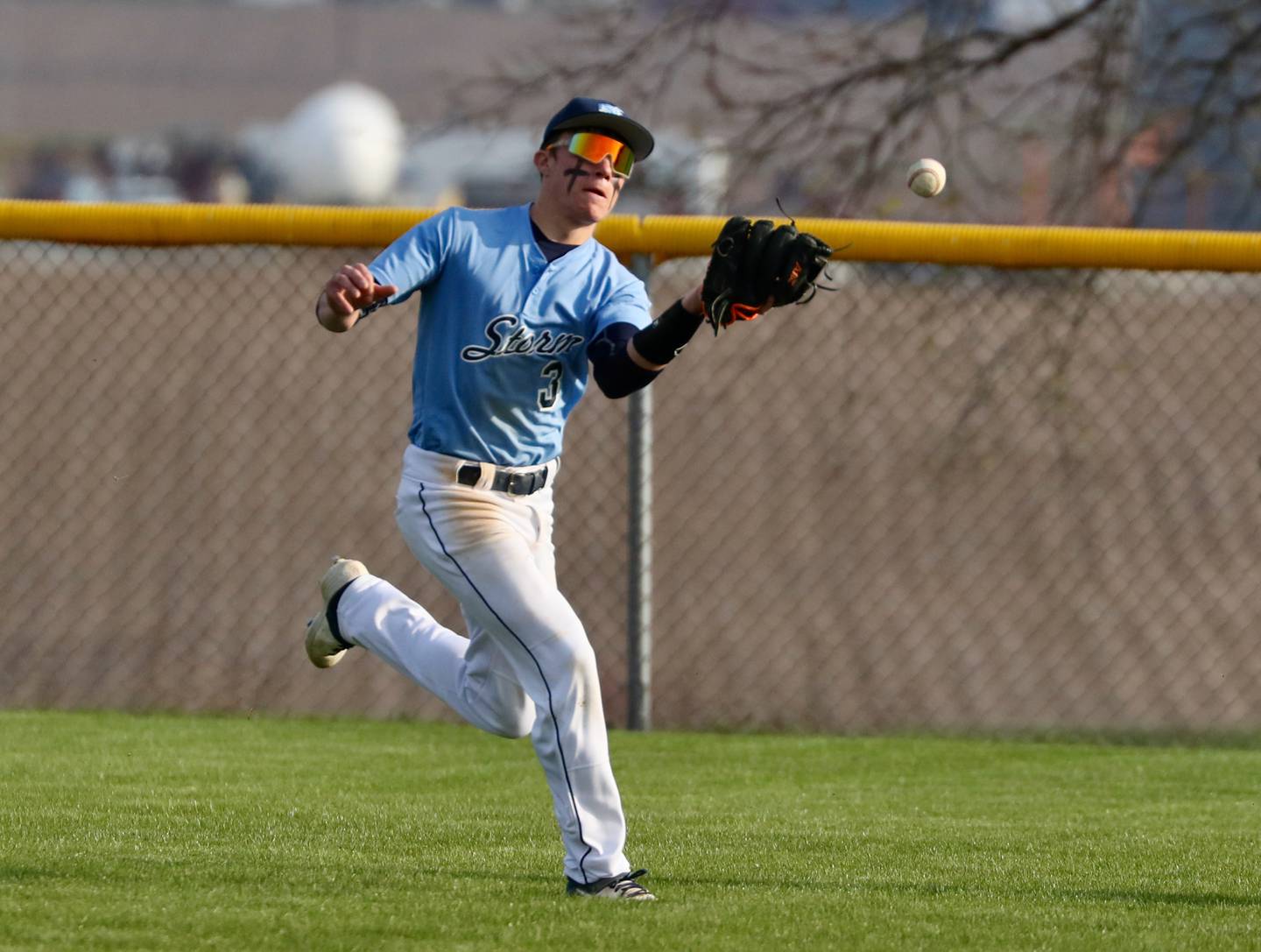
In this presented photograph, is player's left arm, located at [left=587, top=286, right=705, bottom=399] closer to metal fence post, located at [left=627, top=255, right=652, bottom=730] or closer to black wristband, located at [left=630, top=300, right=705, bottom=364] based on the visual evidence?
black wristband, located at [left=630, top=300, right=705, bottom=364]

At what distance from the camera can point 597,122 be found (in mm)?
4082

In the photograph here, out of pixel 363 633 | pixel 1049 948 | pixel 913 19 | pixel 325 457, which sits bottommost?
pixel 1049 948

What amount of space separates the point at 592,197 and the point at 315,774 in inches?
85.0

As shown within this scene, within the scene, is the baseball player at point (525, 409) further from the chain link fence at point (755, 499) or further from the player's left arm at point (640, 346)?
the chain link fence at point (755, 499)

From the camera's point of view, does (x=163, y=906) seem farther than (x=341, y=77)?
No

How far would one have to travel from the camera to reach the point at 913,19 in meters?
8.98

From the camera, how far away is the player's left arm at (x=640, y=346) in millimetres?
3740

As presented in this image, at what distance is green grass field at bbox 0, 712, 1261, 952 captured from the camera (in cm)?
346

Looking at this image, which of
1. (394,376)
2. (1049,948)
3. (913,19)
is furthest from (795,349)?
(1049,948)

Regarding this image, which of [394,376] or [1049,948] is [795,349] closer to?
[394,376]

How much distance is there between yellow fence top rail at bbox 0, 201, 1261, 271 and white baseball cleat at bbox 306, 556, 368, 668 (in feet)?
6.24

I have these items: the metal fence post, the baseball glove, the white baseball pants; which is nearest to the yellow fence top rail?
the metal fence post

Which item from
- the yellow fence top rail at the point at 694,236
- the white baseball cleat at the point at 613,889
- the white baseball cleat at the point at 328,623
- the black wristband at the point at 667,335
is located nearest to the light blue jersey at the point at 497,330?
the black wristband at the point at 667,335

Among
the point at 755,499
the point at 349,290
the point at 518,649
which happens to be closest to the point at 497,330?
the point at 349,290
